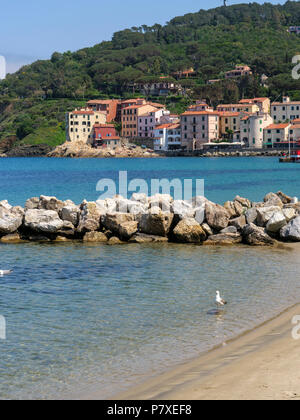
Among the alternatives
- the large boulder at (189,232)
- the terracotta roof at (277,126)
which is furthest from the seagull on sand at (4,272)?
the terracotta roof at (277,126)

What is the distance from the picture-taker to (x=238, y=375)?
21.9 feet

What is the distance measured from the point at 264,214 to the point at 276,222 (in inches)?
25.8

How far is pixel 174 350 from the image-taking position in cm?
835

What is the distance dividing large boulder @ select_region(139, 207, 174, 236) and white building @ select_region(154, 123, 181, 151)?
10306 cm

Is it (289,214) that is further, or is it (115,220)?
(115,220)

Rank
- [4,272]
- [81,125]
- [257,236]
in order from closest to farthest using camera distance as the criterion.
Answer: [4,272]
[257,236]
[81,125]

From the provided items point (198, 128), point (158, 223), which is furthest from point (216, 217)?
point (198, 128)

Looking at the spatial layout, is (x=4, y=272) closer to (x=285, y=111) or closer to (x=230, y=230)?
(x=230, y=230)

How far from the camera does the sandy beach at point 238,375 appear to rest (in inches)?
239

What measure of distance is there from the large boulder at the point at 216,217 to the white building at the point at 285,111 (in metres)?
104

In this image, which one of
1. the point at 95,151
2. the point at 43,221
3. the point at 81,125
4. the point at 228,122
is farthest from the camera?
the point at 81,125

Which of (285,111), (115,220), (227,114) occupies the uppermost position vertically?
(285,111)

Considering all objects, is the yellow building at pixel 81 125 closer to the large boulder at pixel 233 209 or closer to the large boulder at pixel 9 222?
the large boulder at pixel 9 222

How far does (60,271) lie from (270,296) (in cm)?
529
